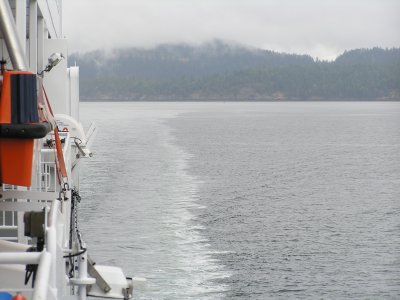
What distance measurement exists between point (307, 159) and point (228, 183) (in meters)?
20.0

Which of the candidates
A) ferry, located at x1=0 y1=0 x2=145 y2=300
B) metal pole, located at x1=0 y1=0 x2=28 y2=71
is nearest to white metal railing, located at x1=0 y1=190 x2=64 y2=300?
ferry, located at x1=0 y1=0 x2=145 y2=300

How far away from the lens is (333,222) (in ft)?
109

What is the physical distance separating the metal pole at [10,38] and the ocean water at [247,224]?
1511 cm

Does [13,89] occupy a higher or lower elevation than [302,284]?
higher

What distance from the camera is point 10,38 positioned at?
5.66 metres

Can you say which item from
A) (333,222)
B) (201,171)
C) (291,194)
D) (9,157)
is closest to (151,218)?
(333,222)

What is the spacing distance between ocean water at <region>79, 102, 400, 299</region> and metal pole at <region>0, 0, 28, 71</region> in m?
15.1

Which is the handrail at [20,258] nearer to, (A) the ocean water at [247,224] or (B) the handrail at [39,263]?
(B) the handrail at [39,263]

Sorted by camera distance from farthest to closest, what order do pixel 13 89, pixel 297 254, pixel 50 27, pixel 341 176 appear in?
pixel 341 176 < pixel 297 254 < pixel 50 27 < pixel 13 89

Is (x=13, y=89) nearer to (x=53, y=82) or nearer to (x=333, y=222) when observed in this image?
(x=53, y=82)

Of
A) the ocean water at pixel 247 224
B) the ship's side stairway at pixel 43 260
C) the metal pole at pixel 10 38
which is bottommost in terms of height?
the ocean water at pixel 247 224

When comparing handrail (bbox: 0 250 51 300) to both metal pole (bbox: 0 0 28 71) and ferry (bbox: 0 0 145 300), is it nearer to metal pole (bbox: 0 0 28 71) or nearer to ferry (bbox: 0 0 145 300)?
ferry (bbox: 0 0 145 300)

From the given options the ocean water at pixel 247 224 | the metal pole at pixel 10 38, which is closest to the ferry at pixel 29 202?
the metal pole at pixel 10 38

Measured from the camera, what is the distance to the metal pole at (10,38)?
558 centimetres
